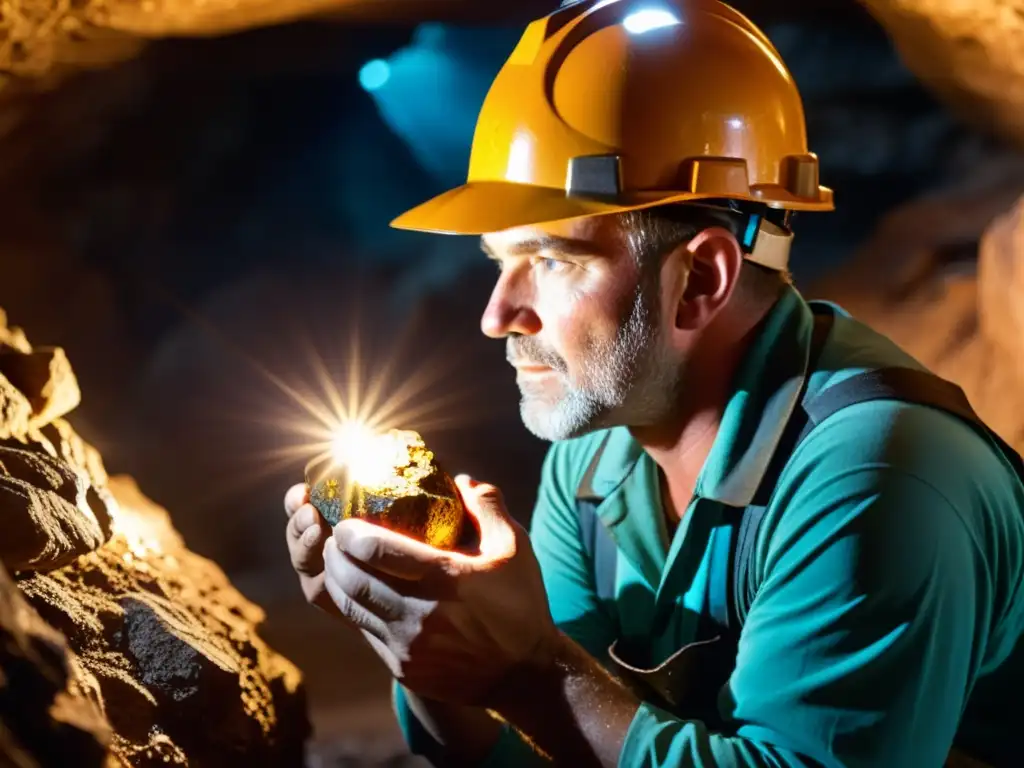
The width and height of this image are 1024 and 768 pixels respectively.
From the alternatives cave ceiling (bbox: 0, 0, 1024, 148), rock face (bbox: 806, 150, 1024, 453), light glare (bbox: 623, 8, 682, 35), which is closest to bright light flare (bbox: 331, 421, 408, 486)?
light glare (bbox: 623, 8, 682, 35)

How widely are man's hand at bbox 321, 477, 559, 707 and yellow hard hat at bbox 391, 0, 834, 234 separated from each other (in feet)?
2.37

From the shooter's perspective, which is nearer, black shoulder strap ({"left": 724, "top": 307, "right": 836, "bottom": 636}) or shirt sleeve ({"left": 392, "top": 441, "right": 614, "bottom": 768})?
black shoulder strap ({"left": 724, "top": 307, "right": 836, "bottom": 636})

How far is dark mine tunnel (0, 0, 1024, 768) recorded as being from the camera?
2473mm

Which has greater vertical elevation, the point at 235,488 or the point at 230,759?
the point at 235,488

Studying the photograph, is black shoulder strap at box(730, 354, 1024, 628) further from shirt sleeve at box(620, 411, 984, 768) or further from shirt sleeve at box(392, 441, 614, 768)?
shirt sleeve at box(392, 441, 614, 768)

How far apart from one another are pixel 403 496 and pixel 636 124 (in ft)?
3.10

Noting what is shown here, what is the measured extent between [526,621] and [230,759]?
1062 mm

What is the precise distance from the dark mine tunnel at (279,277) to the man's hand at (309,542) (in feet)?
1.79

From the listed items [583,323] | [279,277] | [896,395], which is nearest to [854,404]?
[896,395]

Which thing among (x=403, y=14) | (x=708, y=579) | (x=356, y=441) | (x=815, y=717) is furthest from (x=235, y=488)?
(x=815, y=717)

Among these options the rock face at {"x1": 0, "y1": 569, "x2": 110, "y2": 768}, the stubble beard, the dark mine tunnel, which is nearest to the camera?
the rock face at {"x1": 0, "y1": 569, "x2": 110, "y2": 768}

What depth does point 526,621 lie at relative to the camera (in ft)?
5.63

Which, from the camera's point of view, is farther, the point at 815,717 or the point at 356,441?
the point at 356,441

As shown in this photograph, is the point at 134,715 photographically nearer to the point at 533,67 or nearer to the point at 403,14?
the point at 533,67
